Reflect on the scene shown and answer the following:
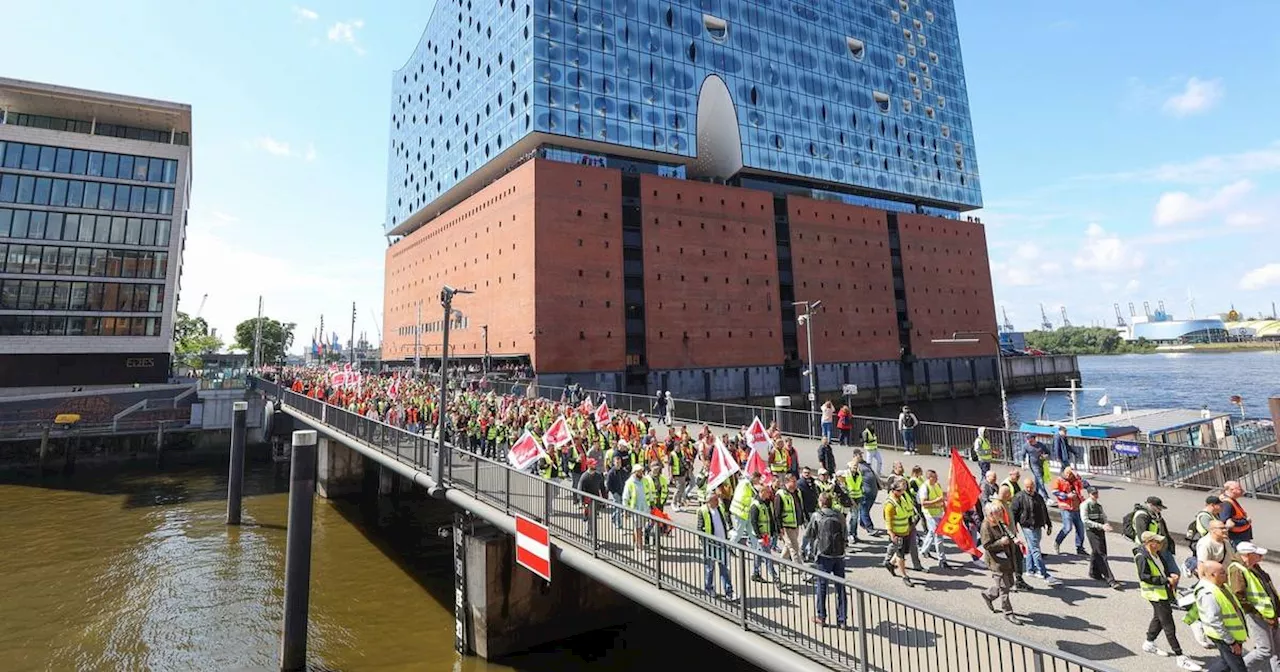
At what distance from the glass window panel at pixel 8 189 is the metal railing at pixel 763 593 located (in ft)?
196

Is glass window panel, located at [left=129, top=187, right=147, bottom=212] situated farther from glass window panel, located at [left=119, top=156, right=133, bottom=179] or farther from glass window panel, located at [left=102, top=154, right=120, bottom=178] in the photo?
glass window panel, located at [left=102, top=154, right=120, bottom=178]

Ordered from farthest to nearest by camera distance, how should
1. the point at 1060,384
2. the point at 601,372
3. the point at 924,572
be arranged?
the point at 1060,384 → the point at 601,372 → the point at 924,572

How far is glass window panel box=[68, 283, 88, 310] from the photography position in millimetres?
50094

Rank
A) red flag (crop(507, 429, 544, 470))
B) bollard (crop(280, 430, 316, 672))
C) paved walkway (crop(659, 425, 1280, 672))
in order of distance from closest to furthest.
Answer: paved walkway (crop(659, 425, 1280, 672)), red flag (crop(507, 429, 544, 470)), bollard (crop(280, 430, 316, 672))

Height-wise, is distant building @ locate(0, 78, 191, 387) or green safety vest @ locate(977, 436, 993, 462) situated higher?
distant building @ locate(0, 78, 191, 387)

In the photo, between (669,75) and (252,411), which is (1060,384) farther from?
(252,411)

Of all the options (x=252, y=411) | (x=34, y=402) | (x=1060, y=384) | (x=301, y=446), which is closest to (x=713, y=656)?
(x=301, y=446)

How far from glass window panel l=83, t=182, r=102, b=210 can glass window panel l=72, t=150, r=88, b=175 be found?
1214mm

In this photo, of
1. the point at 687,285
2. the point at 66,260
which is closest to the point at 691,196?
the point at 687,285

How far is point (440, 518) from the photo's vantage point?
86.6 ft

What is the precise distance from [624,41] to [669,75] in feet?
18.1

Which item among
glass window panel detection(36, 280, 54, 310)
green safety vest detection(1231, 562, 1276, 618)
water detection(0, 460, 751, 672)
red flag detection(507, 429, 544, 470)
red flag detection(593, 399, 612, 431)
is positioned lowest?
water detection(0, 460, 751, 672)

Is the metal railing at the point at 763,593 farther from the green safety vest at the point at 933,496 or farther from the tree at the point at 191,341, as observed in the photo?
the tree at the point at 191,341

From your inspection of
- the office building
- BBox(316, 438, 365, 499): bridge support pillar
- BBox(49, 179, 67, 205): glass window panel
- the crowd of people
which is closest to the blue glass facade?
the office building
